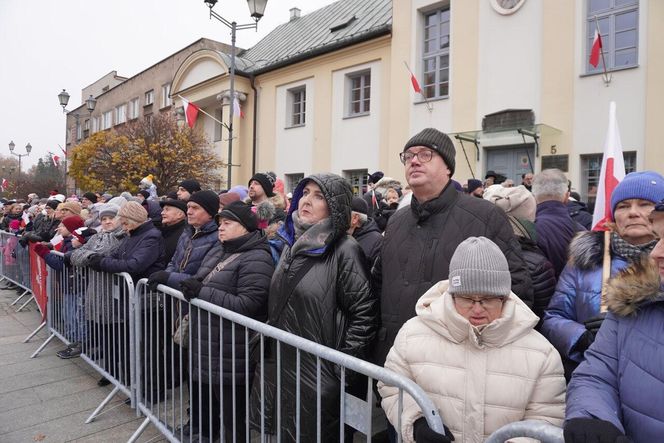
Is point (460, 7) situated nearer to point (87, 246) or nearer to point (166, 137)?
point (166, 137)

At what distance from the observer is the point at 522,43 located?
10.6 metres

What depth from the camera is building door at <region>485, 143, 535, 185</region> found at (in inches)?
417

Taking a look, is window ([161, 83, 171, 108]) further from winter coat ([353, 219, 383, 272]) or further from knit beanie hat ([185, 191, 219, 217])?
winter coat ([353, 219, 383, 272])

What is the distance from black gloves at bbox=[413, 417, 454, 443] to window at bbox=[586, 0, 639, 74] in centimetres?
1027

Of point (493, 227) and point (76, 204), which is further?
point (76, 204)

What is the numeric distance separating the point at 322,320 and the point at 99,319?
285cm

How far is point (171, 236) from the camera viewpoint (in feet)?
14.8

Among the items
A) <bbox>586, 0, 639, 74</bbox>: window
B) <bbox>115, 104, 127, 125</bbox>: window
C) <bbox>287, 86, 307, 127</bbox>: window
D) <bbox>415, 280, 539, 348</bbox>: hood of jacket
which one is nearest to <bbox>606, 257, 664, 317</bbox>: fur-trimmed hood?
<bbox>415, 280, 539, 348</bbox>: hood of jacket

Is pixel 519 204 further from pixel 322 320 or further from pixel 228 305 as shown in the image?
pixel 228 305

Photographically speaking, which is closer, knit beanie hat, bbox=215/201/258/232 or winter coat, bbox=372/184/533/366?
winter coat, bbox=372/184/533/366

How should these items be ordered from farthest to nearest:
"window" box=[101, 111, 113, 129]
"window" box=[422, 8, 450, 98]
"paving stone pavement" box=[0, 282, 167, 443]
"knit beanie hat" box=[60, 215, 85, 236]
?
"window" box=[101, 111, 113, 129] → "window" box=[422, 8, 450, 98] → "knit beanie hat" box=[60, 215, 85, 236] → "paving stone pavement" box=[0, 282, 167, 443]

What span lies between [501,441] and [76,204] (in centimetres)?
655

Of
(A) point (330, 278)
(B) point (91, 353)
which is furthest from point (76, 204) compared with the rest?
(A) point (330, 278)

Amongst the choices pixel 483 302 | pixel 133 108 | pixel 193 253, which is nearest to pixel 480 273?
pixel 483 302
